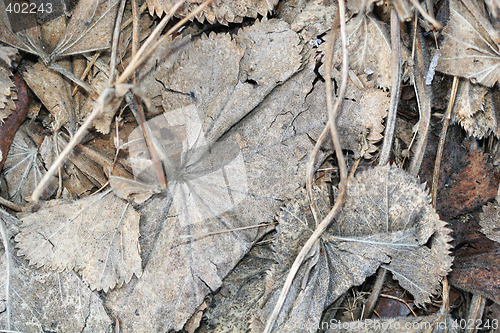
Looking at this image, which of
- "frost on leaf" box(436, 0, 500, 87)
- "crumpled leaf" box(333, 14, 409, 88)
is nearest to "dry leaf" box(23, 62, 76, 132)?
"crumpled leaf" box(333, 14, 409, 88)

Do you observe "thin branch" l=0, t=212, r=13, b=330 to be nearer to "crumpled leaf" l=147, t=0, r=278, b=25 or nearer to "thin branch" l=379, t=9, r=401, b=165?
"crumpled leaf" l=147, t=0, r=278, b=25

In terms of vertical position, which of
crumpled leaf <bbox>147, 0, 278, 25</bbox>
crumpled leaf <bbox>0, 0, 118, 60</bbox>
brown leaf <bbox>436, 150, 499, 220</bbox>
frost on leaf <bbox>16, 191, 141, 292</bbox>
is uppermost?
crumpled leaf <bbox>147, 0, 278, 25</bbox>

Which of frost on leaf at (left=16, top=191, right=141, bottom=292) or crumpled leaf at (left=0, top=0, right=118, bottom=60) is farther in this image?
crumpled leaf at (left=0, top=0, right=118, bottom=60)

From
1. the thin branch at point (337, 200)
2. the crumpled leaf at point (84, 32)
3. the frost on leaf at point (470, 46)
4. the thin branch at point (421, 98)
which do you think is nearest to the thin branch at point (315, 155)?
the thin branch at point (337, 200)

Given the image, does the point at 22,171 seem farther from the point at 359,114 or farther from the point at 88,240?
the point at 359,114

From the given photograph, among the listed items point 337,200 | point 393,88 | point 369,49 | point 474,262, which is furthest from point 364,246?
point 369,49

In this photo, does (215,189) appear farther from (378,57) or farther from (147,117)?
(378,57)

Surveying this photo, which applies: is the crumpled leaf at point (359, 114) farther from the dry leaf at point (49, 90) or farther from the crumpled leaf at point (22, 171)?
the crumpled leaf at point (22, 171)
